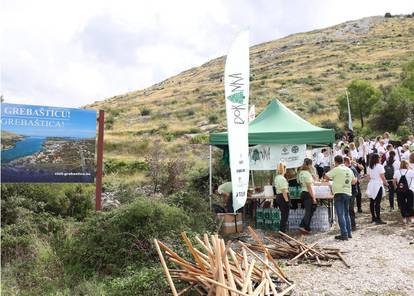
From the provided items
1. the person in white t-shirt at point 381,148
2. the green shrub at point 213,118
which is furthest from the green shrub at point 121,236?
the green shrub at point 213,118

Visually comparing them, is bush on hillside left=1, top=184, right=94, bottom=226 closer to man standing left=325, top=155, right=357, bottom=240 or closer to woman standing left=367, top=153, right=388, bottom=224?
man standing left=325, top=155, right=357, bottom=240

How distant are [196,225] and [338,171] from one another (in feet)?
10.6

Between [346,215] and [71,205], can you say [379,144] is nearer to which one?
[346,215]

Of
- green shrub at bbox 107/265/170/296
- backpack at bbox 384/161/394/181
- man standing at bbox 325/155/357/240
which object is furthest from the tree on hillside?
green shrub at bbox 107/265/170/296

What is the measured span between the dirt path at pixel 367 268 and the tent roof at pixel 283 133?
99.7 inches

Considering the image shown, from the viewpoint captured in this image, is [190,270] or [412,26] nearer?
[190,270]

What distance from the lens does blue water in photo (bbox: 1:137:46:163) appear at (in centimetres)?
949

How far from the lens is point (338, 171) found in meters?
10.2

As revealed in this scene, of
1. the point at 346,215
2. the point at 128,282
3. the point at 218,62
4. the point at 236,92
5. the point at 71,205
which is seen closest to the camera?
the point at 128,282

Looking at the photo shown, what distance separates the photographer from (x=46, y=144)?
9.75 meters

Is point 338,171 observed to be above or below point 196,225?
above

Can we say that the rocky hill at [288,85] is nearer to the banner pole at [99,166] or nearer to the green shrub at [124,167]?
the green shrub at [124,167]

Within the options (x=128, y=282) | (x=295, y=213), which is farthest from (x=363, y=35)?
(x=128, y=282)

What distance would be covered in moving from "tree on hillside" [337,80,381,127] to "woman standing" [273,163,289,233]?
25855 mm
